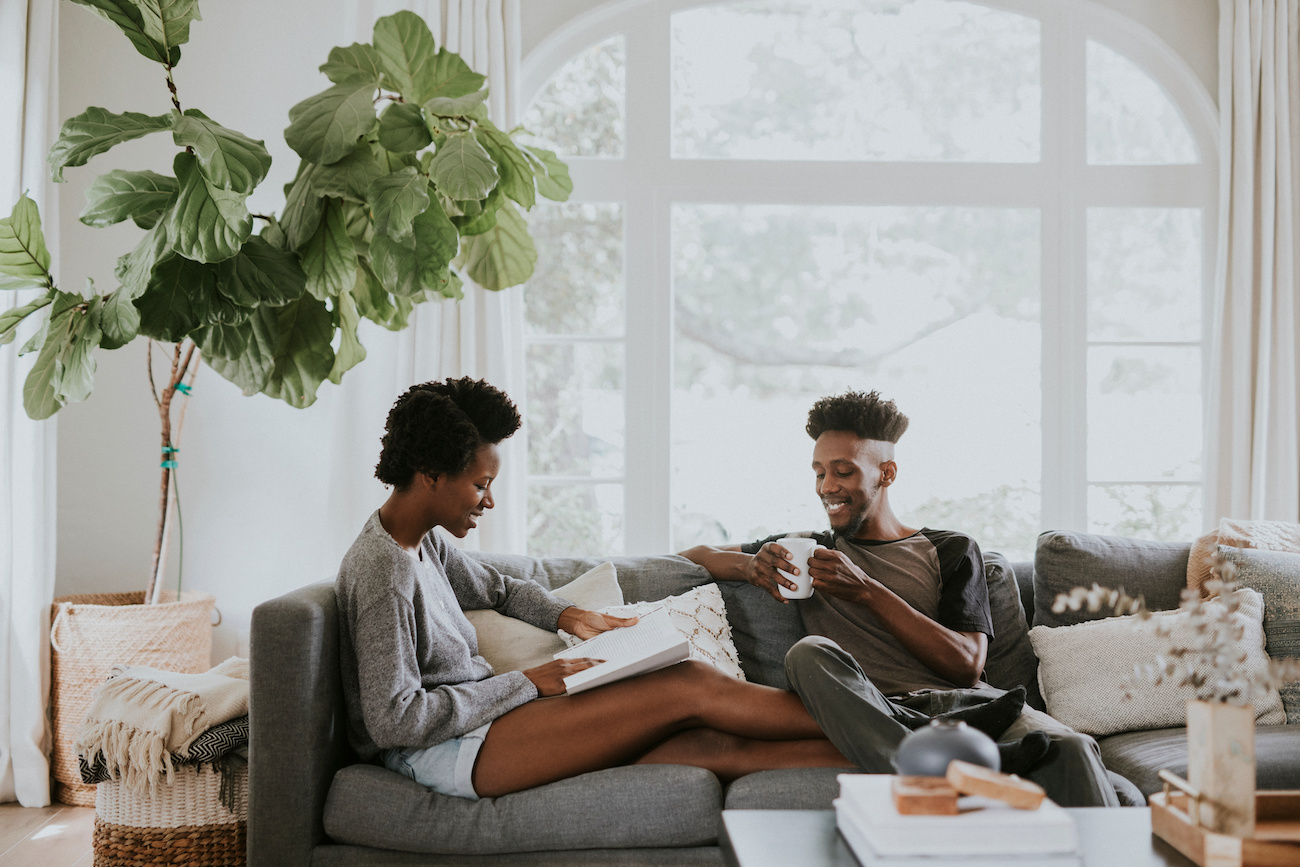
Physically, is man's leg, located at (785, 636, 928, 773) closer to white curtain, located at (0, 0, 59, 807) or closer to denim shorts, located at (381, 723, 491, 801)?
denim shorts, located at (381, 723, 491, 801)

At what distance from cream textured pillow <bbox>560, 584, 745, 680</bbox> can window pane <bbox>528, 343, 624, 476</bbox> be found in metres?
1.11

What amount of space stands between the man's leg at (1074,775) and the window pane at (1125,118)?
2500 mm

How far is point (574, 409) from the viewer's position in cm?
337

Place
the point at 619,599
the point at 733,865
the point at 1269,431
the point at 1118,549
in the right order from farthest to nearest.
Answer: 1. the point at 1269,431
2. the point at 1118,549
3. the point at 619,599
4. the point at 733,865

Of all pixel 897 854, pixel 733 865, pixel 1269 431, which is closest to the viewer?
pixel 897 854

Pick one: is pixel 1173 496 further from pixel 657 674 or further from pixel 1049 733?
pixel 657 674

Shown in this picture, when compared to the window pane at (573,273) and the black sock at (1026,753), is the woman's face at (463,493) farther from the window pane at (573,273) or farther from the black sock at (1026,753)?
the window pane at (573,273)

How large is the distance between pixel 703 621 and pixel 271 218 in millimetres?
1433

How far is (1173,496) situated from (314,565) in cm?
306

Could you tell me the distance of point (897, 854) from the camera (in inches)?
43.9

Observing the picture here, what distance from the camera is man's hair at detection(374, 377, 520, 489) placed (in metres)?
1.89

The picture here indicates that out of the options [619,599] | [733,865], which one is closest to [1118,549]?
[619,599]

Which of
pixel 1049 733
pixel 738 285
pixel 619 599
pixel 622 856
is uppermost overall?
pixel 738 285

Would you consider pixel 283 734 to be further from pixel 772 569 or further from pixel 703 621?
pixel 772 569
